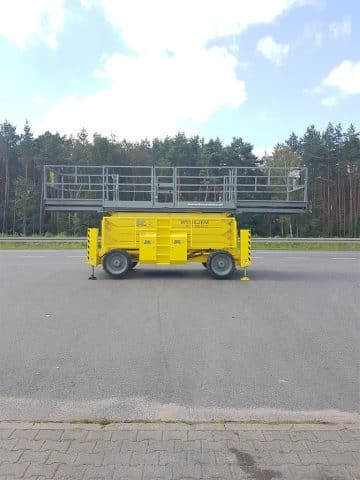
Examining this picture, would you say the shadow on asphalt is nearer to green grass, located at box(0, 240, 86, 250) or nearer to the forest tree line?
green grass, located at box(0, 240, 86, 250)

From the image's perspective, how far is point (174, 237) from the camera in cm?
1245

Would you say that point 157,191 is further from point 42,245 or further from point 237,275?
point 42,245

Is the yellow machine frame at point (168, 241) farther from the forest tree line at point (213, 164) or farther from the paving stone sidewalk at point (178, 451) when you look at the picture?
the forest tree line at point (213, 164)

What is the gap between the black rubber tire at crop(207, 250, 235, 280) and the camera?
40.5 ft

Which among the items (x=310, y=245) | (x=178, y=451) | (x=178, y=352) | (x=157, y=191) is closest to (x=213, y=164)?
(x=310, y=245)

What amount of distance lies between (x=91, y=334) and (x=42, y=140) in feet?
175

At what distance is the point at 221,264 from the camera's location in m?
12.4

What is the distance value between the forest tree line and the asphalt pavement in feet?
133

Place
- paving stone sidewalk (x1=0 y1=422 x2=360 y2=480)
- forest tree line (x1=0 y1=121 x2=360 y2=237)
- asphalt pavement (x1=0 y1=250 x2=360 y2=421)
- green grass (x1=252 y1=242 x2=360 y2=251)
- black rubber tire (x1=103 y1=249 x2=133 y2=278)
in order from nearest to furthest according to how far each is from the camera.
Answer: paving stone sidewalk (x1=0 y1=422 x2=360 y2=480) → asphalt pavement (x1=0 y1=250 x2=360 y2=421) → black rubber tire (x1=103 y1=249 x2=133 y2=278) → green grass (x1=252 y1=242 x2=360 y2=251) → forest tree line (x1=0 y1=121 x2=360 y2=237)

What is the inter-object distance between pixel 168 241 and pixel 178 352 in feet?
23.1

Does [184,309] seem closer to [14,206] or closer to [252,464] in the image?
[252,464]

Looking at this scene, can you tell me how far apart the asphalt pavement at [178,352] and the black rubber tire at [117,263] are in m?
1.31

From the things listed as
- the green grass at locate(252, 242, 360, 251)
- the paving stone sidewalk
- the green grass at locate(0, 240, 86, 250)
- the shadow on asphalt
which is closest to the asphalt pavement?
the paving stone sidewalk

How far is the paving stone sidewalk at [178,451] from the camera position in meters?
2.90
